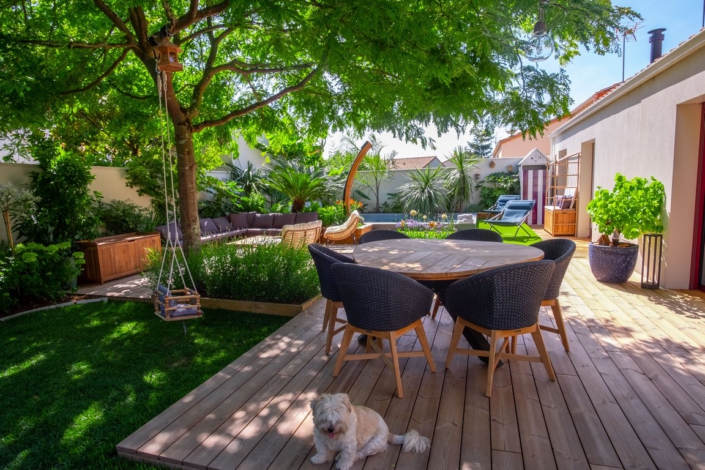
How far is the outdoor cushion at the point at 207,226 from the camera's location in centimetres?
916

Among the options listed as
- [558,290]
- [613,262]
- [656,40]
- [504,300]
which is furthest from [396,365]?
[656,40]

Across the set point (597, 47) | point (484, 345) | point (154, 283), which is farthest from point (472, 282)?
point (154, 283)

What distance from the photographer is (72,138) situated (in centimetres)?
883

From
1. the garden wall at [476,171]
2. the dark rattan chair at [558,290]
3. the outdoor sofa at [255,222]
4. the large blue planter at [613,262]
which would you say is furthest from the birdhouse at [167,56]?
the garden wall at [476,171]

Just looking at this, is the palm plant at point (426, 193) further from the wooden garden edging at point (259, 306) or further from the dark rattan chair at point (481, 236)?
the wooden garden edging at point (259, 306)

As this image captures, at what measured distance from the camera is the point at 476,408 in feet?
8.29

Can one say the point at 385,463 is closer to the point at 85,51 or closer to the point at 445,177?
the point at 85,51

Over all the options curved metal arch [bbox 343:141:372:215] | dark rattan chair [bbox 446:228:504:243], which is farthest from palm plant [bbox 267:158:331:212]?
dark rattan chair [bbox 446:228:504:243]

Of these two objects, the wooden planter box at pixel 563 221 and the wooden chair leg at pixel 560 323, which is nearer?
the wooden chair leg at pixel 560 323

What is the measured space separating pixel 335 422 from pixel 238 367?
161cm

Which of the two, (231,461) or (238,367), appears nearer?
(231,461)

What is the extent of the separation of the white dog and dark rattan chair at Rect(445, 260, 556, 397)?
0.81 metres

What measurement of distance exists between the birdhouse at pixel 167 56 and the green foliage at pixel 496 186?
446 inches

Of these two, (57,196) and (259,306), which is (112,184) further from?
(259,306)
